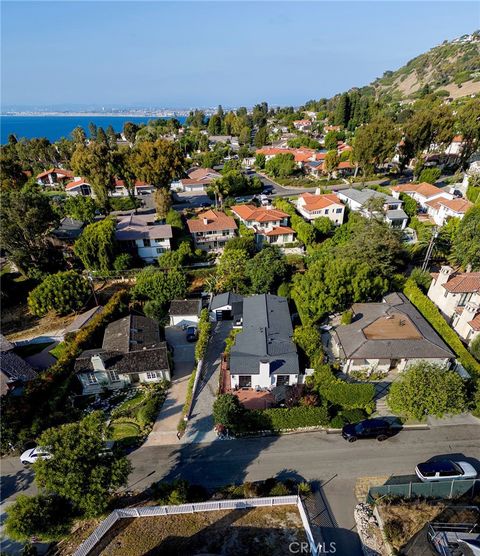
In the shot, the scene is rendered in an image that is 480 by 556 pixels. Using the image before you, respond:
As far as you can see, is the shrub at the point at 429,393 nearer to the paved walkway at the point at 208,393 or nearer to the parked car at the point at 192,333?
the paved walkway at the point at 208,393

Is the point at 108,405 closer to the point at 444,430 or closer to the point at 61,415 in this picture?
the point at 61,415

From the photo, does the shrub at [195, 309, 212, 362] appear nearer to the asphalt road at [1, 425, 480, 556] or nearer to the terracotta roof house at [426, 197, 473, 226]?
the asphalt road at [1, 425, 480, 556]

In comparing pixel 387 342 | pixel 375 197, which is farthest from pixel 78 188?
pixel 387 342

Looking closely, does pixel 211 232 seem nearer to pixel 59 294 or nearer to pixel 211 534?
pixel 59 294

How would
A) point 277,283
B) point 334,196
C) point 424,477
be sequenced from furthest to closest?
1. point 334,196
2. point 277,283
3. point 424,477

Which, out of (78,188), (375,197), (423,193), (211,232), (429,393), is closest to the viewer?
(429,393)

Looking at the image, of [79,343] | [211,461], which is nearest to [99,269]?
[79,343]

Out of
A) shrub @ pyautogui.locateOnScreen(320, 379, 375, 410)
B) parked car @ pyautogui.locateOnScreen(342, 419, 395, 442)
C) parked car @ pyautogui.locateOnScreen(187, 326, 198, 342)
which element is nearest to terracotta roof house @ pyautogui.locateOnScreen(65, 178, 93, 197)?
parked car @ pyautogui.locateOnScreen(187, 326, 198, 342)
